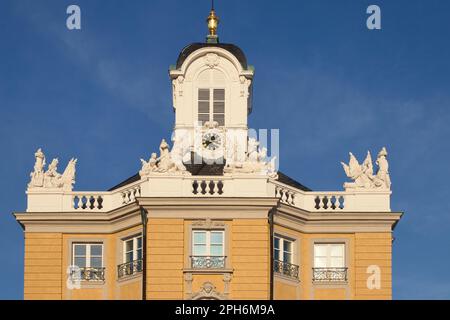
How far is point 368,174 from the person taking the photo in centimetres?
7088

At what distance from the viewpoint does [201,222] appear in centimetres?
6819

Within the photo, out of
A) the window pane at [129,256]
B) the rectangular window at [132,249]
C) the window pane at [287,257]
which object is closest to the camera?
the rectangular window at [132,249]

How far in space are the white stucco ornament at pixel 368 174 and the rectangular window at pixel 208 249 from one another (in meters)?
6.28

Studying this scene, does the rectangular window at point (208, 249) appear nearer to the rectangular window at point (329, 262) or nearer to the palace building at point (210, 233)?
the palace building at point (210, 233)

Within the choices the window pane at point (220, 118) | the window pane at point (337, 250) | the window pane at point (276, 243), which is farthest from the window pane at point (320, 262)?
the window pane at point (220, 118)

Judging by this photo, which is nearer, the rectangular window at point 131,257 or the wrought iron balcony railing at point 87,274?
the rectangular window at point 131,257

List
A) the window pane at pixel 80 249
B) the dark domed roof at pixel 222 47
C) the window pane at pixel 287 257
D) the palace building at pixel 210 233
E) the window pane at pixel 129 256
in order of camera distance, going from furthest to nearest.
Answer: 1. the dark domed roof at pixel 222 47
2. the window pane at pixel 80 249
3. the window pane at pixel 129 256
4. the window pane at pixel 287 257
5. the palace building at pixel 210 233

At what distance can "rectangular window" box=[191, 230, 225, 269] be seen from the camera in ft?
223

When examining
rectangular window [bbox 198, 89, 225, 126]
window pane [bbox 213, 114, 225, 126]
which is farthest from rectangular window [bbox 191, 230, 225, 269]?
rectangular window [bbox 198, 89, 225, 126]

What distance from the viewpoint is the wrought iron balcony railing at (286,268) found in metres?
68.8

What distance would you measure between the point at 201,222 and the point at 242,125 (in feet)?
24.3
